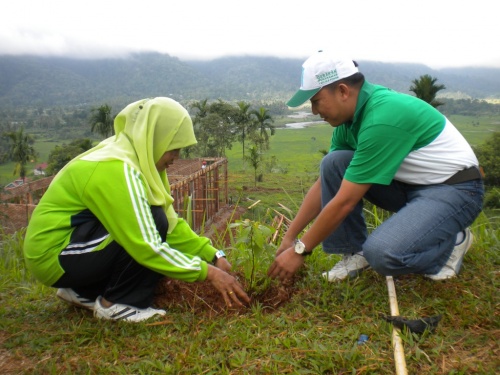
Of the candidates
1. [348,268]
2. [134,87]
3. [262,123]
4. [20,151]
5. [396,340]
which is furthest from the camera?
[134,87]

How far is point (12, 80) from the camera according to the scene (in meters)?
154

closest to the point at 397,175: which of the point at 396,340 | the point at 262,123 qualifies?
the point at 396,340

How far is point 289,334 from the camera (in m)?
1.89

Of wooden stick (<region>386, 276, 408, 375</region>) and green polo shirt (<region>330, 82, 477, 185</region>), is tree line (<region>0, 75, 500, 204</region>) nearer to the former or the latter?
green polo shirt (<region>330, 82, 477, 185</region>)

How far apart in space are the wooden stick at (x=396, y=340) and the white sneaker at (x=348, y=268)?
27cm

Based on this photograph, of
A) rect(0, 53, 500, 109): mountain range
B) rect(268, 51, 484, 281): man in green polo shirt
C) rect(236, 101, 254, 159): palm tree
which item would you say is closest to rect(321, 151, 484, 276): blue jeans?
rect(268, 51, 484, 281): man in green polo shirt

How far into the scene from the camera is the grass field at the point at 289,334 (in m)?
1.67

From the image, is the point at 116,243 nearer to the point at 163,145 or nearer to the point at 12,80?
the point at 163,145

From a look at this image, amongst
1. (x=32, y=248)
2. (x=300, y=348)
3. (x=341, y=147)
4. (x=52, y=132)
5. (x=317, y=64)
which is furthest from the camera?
(x=52, y=132)

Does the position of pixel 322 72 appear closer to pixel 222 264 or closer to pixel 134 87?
pixel 222 264

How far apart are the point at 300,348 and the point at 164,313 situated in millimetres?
742

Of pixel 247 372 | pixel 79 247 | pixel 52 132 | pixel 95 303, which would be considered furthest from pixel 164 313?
pixel 52 132

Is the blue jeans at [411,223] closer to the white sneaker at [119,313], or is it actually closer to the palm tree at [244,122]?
the white sneaker at [119,313]

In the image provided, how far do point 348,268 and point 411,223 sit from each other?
515mm
